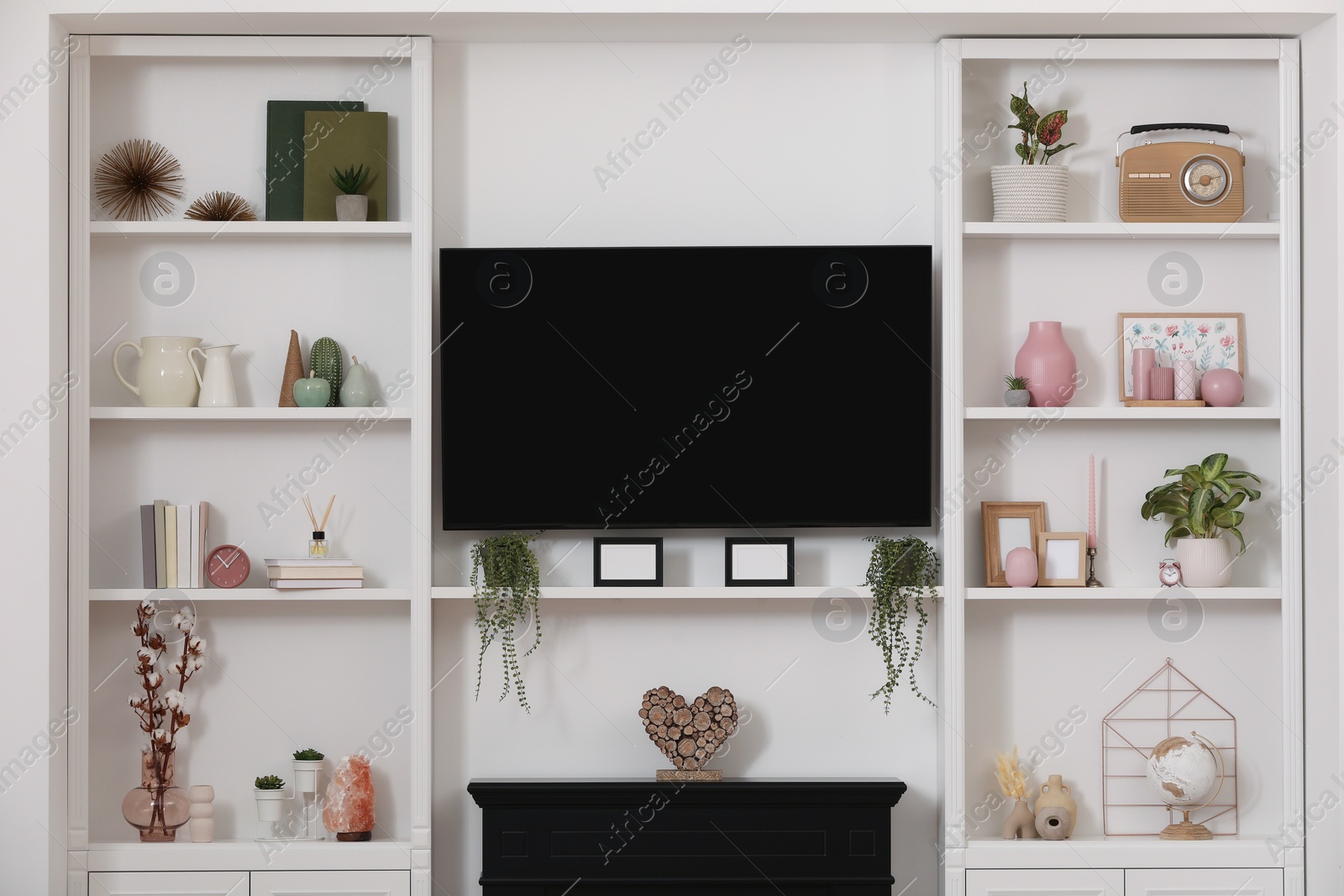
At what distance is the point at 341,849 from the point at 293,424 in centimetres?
112

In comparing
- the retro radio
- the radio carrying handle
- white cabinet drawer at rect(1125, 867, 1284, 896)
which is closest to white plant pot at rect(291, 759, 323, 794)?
white cabinet drawer at rect(1125, 867, 1284, 896)

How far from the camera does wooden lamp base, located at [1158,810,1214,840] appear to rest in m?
2.88

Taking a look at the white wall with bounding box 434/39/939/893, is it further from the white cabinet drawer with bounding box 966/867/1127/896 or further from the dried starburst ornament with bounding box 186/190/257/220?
the dried starburst ornament with bounding box 186/190/257/220

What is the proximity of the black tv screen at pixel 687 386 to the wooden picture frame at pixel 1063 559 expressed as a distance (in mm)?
349

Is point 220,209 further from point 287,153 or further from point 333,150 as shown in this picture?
point 333,150

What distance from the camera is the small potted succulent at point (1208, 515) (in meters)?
2.88

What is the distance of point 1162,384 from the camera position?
2.91m

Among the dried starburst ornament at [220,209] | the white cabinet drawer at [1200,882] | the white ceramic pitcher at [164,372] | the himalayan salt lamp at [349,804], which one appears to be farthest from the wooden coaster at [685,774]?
the dried starburst ornament at [220,209]

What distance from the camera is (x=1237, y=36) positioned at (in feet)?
9.60

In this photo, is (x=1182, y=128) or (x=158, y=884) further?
(x=1182, y=128)

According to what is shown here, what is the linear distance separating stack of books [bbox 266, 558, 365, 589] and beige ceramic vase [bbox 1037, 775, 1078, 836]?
1.87 metres

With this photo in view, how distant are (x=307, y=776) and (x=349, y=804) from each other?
0.15 metres

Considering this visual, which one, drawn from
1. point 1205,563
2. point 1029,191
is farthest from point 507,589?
point 1205,563

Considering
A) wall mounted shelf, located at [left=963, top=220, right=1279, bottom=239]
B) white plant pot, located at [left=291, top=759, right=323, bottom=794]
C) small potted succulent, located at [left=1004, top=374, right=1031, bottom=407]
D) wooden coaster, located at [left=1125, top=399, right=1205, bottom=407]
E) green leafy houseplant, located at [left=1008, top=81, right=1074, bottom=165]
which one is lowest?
white plant pot, located at [left=291, top=759, right=323, bottom=794]
